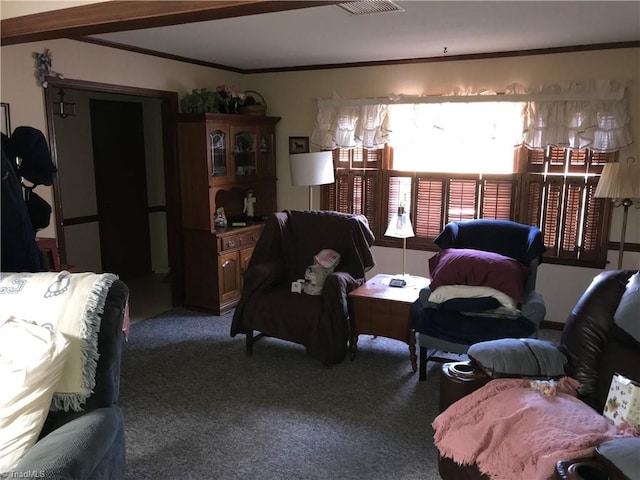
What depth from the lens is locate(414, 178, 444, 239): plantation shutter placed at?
4.67 meters

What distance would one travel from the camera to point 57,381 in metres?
1.85

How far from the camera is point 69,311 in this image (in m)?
1.97

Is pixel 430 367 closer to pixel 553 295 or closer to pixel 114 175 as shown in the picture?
pixel 553 295

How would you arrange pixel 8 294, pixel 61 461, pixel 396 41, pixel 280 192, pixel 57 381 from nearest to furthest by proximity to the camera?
1. pixel 61 461
2. pixel 57 381
3. pixel 8 294
4. pixel 396 41
5. pixel 280 192

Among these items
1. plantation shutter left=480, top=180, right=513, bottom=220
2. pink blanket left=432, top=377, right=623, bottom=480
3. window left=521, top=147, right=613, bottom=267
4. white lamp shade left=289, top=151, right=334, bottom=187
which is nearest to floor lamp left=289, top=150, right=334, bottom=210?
white lamp shade left=289, top=151, right=334, bottom=187

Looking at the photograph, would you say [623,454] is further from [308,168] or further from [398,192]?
[398,192]

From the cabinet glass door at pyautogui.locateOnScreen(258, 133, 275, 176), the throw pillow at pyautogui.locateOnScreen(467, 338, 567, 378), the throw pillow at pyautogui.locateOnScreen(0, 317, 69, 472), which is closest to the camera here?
the throw pillow at pyautogui.locateOnScreen(0, 317, 69, 472)

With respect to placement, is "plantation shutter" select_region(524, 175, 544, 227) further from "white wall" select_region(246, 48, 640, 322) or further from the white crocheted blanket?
the white crocheted blanket

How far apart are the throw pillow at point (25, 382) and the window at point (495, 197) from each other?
347 centimetres

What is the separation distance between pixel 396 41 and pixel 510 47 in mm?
938

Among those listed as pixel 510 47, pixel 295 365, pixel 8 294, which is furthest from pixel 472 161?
pixel 8 294

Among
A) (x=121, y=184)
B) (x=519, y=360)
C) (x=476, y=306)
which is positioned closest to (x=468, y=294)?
(x=476, y=306)

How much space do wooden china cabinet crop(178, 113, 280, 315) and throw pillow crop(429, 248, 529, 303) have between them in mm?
2020

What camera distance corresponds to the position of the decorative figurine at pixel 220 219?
15.8 feet
